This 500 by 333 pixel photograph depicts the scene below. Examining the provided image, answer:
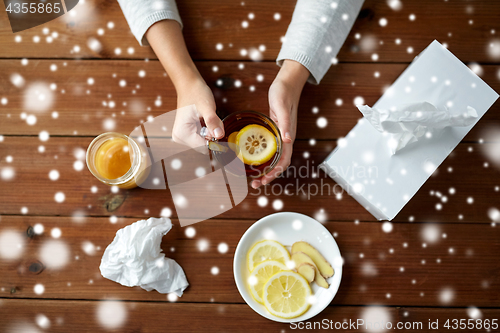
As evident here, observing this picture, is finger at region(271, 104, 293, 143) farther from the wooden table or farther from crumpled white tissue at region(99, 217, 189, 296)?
crumpled white tissue at region(99, 217, 189, 296)

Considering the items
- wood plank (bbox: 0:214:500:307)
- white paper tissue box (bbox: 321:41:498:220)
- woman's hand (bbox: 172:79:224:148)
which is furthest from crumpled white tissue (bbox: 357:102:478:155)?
woman's hand (bbox: 172:79:224:148)

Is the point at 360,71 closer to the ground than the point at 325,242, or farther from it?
farther from it

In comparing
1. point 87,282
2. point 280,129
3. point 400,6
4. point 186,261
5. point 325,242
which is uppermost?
point 400,6

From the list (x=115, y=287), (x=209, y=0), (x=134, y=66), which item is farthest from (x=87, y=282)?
(x=209, y=0)

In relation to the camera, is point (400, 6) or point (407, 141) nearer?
point (407, 141)

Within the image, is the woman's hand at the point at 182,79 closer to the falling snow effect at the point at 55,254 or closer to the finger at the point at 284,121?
the finger at the point at 284,121

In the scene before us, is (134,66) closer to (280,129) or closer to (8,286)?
(280,129)
